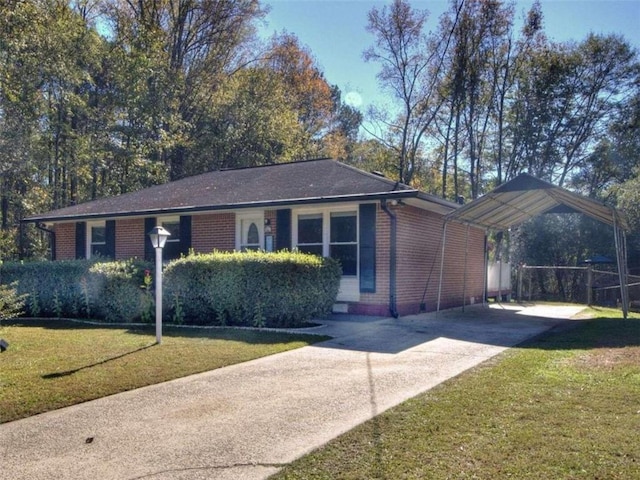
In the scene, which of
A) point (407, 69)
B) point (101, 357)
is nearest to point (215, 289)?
point (101, 357)

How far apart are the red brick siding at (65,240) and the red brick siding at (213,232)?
16.0ft

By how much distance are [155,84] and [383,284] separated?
16.8 metres

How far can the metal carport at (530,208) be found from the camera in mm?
10555

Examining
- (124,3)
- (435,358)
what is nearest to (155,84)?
(124,3)

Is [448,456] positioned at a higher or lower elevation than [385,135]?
lower

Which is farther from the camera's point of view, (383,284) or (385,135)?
(385,135)

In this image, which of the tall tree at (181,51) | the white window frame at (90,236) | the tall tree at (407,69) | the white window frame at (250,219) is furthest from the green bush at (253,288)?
the tall tree at (407,69)

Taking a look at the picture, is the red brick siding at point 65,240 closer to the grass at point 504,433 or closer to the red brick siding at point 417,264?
the red brick siding at point 417,264

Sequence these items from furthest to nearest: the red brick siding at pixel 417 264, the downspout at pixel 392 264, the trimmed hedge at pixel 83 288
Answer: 1. the red brick siding at pixel 417 264
2. the downspout at pixel 392 264
3. the trimmed hedge at pixel 83 288

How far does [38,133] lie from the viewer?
20141 millimetres

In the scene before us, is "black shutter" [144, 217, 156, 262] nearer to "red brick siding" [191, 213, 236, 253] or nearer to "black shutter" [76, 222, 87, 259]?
"red brick siding" [191, 213, 236, 253]

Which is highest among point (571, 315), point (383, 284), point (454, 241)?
point (454, 241)

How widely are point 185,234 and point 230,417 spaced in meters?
9.97

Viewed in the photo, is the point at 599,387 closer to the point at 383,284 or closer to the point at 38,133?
the point at 383,284
